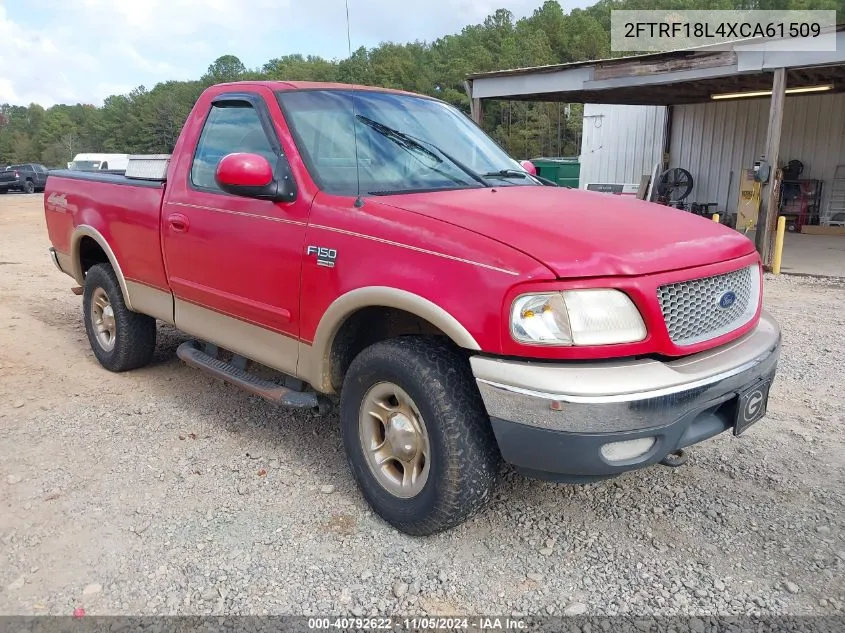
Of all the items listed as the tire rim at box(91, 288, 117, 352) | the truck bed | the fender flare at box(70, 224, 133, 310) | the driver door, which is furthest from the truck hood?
the tire rim at box(91, 288, 117, 352)

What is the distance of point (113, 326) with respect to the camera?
5250 millimetres

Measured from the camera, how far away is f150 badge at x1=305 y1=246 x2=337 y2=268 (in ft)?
10.1

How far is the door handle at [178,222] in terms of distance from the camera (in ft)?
13.2

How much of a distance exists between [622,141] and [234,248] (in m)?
17.9

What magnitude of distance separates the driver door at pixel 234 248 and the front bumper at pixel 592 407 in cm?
124

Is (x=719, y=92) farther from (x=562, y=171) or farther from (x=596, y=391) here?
(x=596, y=391)

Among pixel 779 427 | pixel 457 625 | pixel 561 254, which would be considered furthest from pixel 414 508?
pixel 779 427

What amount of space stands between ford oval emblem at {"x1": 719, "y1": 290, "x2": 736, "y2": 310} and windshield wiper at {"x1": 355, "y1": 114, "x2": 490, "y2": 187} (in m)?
1.31

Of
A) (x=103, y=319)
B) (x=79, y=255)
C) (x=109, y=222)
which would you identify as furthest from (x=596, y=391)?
(x=79, y=255)

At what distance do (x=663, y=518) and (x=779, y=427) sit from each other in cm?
147

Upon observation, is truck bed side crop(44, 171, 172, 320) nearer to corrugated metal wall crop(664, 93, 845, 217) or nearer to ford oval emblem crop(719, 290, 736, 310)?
ford oval emblem crop(719, 290, 736, 310)

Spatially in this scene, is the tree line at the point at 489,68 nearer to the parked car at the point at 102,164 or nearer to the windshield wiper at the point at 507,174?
the parked car at the point at 102,164

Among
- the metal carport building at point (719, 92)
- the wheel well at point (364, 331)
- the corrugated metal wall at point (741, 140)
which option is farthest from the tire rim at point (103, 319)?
the corrugated metal wall at point (741, 140)

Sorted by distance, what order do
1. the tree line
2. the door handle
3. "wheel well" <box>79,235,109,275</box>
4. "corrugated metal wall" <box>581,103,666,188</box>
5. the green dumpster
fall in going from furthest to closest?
the tree line, the green dumpster, "corrugated metal wall" <box>581,103,666,188</box>, "wheel well" <box>79,235,109,275</box>, the door handle
